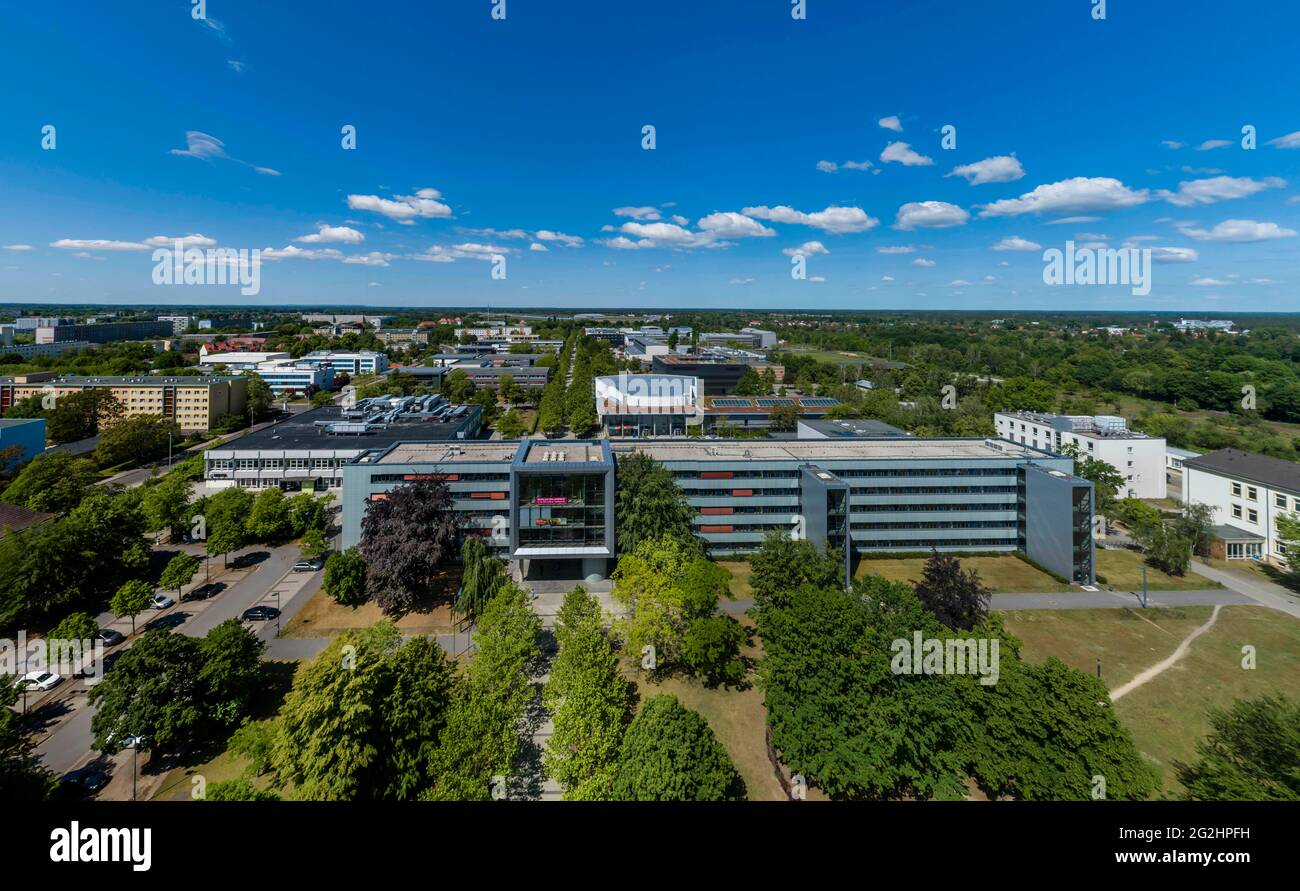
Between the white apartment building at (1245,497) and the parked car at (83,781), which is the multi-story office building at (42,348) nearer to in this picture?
the parked car at (83,781)

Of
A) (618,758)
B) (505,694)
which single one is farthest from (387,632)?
(618,758)

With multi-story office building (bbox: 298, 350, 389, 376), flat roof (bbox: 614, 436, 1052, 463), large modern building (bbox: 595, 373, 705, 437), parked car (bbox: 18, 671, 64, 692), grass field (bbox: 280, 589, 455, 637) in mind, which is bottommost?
parked car (bbox: 18, 671, 64, 692)

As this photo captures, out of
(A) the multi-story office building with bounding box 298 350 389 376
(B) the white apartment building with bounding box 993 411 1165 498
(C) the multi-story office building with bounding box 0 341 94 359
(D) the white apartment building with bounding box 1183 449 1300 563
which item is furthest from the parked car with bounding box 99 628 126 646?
(C) the multi-story office building with bounding box 0 341 94 359

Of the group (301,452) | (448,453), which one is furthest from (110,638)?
(301,452)

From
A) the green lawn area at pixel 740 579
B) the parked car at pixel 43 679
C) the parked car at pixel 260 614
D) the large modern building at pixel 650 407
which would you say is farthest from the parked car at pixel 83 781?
the large modern building at pixel 650 407

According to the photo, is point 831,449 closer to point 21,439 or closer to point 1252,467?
point 1252,467

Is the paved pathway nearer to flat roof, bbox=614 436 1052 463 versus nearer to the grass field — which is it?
flat roof, bbox=614 436 1052 463
